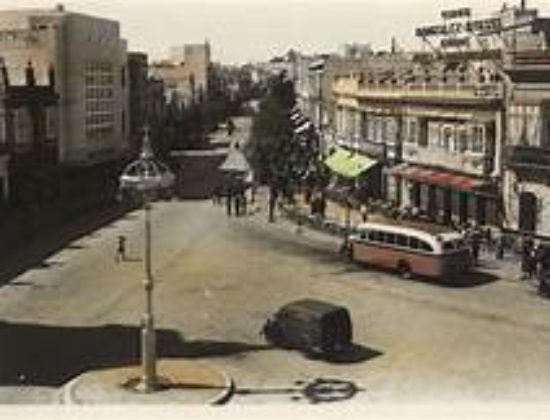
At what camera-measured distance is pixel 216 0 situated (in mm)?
16750

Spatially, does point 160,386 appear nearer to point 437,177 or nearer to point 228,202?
point 228,202

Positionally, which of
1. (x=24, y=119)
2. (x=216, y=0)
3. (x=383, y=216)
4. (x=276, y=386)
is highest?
(x=216, y=0)

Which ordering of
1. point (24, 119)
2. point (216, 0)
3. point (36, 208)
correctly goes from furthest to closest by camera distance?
point (24, 119)
point (36, 208)
point (216, 0)

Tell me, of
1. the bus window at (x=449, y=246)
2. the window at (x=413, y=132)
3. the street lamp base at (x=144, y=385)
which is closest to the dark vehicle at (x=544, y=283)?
the bus window at (x=449, y=246)

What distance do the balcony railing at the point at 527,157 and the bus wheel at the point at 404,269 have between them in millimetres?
4502

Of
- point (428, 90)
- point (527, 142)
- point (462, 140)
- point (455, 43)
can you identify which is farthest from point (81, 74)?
point (428, 90)

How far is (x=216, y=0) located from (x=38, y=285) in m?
6.43

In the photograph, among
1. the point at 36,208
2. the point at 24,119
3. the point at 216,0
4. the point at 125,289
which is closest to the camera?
the point at 216,0

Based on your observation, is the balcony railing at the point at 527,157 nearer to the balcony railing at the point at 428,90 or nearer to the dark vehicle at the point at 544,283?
the balcony railing at the point at 428,90

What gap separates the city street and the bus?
1.30 ft

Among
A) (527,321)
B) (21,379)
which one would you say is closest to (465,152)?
(527,321)

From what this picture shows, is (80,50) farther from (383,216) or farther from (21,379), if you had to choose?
(383,216)

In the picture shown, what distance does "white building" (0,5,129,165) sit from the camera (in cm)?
1891

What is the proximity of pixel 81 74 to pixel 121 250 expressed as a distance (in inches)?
112
